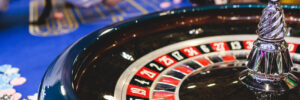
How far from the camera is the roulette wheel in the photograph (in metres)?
0.92

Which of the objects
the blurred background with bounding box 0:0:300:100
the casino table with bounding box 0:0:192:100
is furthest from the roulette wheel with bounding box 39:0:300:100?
the casino table with bounding box 0:0:192:100

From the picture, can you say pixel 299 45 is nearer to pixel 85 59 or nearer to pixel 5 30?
pixel 85 59

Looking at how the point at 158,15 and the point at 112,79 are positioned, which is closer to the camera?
the point at 112,79

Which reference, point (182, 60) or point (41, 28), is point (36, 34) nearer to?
point (41, 28)

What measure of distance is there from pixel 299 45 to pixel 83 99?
2.95 feet

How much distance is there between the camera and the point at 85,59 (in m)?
1.04

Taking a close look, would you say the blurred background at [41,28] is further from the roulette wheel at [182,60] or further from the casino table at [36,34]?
the roulette wheel at [182,60]

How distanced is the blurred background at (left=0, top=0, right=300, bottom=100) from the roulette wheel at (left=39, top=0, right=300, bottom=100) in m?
0.31

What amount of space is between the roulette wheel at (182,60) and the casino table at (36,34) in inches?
21.3

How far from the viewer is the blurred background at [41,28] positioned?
168 centimetres

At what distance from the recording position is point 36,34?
271cm

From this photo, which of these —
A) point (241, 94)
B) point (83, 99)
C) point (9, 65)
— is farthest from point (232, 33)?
point (9, 65)

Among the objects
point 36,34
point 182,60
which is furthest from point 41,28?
point 182,60

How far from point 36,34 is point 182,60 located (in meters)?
1.84
